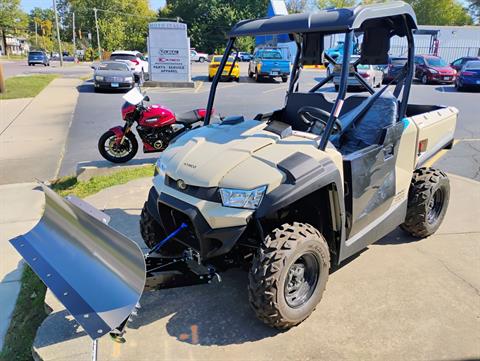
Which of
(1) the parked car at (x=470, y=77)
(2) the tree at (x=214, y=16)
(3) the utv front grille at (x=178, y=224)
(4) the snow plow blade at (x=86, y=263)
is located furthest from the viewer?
(2) the tree at (x=214, y=16)

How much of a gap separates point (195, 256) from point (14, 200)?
156 inches

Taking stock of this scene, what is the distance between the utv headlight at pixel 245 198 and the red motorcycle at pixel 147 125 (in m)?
3.94

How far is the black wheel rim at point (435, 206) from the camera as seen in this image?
4146 millimetres

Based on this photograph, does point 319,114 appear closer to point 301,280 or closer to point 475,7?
point 301,280

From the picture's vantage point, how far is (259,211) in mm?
2576

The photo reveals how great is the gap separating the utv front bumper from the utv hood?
0.57 feet

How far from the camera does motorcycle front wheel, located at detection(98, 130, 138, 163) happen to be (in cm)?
677

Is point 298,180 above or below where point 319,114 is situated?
below

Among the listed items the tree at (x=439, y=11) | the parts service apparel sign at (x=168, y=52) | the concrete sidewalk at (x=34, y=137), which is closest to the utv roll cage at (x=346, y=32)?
the concrete sidewalk at (x=34, y=137)

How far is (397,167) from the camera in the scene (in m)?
3.49

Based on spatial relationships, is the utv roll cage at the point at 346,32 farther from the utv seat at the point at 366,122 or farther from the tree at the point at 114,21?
the tree at the point at 114,21

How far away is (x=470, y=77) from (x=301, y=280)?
18519 millimetres

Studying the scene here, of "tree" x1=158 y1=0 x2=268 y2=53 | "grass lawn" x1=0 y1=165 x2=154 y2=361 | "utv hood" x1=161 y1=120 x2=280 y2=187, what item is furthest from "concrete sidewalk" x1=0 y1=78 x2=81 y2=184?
"tree" x1=158 y1=0 x2=268 y2=53

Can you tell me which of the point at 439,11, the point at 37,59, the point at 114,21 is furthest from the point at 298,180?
the point at 439,11
